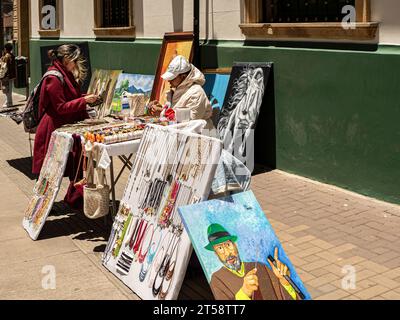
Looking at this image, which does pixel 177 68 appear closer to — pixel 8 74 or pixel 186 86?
pixel 186 86

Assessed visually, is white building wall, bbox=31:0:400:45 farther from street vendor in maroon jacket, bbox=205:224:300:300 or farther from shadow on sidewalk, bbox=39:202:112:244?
shadow on sidewalk, bbox=39:202:112:244

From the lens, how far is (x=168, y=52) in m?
9.72

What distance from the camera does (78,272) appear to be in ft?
14.8

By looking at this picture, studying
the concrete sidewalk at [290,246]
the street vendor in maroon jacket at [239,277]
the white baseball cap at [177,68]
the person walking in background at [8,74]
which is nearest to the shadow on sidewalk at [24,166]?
the concrete sidewalk at [290,246]

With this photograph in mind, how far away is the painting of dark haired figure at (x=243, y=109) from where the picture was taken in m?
7.46

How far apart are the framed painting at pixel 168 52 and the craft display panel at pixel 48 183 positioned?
383 cm

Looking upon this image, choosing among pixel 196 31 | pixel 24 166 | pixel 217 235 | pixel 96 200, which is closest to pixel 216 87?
pixel 196 31

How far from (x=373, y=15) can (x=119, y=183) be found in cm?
388

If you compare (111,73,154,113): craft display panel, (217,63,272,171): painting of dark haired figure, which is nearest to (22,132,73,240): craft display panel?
(217,63,272,171): painting of dark haired figure

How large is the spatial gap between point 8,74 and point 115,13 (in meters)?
5.48

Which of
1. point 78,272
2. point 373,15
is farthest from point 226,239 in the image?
point 373,15

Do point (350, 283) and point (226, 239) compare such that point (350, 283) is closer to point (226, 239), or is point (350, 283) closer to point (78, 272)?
point (226, 239)

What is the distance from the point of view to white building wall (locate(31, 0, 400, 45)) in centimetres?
586

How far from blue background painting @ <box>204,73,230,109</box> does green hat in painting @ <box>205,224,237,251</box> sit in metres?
4.66
